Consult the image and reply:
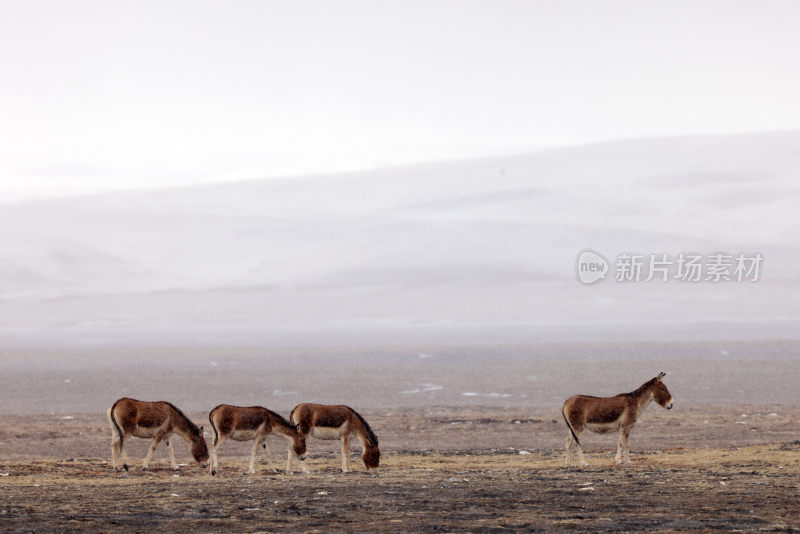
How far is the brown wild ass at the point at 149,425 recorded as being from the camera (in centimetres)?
2061

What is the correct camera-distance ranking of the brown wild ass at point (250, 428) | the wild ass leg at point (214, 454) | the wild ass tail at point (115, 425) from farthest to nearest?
the wild ass tail at point (115, 425)
the brown wild ass at point (250, 428)
the wild ass leg at point (214, 454)

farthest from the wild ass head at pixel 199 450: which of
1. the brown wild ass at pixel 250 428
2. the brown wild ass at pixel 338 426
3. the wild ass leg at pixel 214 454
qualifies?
the brown wild ass at pixel 338 426

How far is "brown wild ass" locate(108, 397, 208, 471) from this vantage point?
67.6 feet

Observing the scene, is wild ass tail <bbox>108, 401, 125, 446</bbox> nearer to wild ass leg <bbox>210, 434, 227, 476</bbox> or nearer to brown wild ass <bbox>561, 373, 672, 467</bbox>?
wild ass leg <bbox>210, 434, 227, 476</bbox>

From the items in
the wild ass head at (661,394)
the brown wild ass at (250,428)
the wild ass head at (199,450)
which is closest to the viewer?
the brown wild ass at (250,428)

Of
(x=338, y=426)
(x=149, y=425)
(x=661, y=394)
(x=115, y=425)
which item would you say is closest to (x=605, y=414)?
(x=661, y=394)

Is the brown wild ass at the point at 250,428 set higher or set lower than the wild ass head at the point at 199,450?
higher

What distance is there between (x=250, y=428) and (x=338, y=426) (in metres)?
1.68

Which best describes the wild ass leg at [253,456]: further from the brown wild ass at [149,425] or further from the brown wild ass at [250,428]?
the brown wild ass at [149,425]

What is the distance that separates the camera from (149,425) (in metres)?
20.9

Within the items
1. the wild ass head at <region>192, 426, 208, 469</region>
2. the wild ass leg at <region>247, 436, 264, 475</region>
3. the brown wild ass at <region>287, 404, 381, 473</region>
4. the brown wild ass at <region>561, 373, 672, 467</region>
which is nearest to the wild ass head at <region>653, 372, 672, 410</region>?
the brown wild ass at <region>561, 373, 672, 467</region>

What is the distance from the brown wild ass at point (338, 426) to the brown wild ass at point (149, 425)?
2.05 meters

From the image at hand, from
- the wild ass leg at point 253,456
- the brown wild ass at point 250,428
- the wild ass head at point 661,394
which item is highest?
the wild ass head at point 661,394

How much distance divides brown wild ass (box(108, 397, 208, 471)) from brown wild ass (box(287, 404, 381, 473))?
6.74 feet
